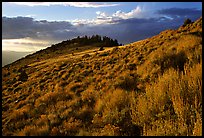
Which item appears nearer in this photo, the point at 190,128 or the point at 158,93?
the point at 190,128

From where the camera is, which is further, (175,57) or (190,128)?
(175,57)

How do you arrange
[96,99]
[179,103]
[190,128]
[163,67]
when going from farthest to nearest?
[163,67]
[96,99]
[179,103]
[190,128]

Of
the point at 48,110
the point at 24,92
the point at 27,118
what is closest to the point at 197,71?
the point at 48,110

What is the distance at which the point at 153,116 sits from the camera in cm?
810

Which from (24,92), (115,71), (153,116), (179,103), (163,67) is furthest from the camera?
(24,92)

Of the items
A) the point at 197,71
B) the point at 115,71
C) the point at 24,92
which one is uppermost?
the point at 197,71

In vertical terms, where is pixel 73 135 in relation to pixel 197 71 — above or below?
below

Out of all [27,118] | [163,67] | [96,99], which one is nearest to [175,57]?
[163,67]

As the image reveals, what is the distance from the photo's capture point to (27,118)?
A: 474 inches

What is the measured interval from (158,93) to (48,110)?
4.69 meters

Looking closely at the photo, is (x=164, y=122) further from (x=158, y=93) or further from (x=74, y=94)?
(x=74, y=94)

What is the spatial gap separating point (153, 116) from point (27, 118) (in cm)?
561

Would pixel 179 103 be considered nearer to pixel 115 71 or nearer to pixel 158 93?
pixel 158 93

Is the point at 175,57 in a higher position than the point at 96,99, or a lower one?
higher
